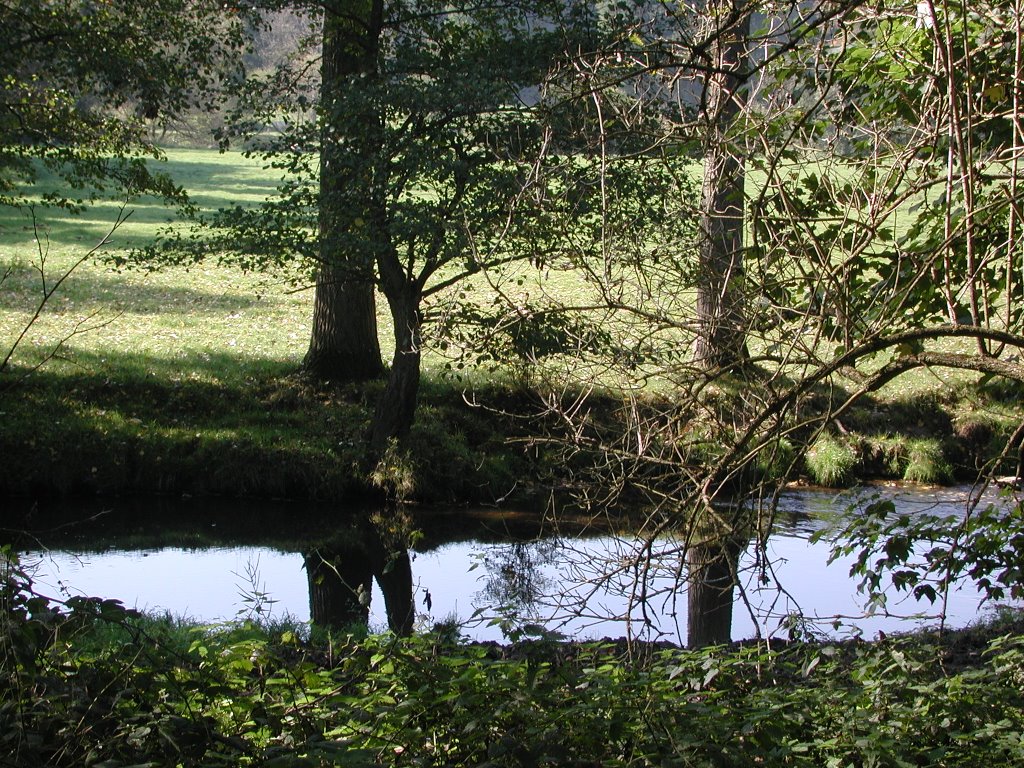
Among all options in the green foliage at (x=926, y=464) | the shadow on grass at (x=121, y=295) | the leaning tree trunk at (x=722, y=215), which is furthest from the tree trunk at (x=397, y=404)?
the shadow on grass at (x=121, y=295)

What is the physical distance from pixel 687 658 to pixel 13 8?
11150mm

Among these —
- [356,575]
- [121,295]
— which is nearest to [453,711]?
[356,575]

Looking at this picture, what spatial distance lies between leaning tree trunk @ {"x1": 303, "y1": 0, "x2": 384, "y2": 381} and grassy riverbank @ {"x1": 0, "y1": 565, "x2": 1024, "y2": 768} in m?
6.79

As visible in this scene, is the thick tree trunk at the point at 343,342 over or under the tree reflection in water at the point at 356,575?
over

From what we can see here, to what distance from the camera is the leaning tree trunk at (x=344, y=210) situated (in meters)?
10.8

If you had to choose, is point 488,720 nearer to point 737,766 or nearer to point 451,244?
point 737,766

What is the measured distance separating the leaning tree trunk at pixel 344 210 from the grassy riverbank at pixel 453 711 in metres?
6.79

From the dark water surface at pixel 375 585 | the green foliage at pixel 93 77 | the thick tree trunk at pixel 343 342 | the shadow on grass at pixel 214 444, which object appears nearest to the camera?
the dark water surface at pixel 375 585

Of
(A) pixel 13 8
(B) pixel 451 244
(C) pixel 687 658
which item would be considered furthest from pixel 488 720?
(A) pixel 13 8

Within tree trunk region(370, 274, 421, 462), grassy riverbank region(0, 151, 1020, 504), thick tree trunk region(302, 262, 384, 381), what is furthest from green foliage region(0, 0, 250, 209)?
tree trunk region(370, 274, 421, 462)

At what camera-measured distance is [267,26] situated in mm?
12898

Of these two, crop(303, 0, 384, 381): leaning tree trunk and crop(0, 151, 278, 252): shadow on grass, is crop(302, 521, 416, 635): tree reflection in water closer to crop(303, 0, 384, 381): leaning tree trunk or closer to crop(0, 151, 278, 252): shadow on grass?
crop(303, 0, 384, 381): leaning tree trunk

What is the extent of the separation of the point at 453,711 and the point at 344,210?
7862mm

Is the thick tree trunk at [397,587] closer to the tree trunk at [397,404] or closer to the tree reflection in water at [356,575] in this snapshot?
the tree reflection in water at [356,575]
